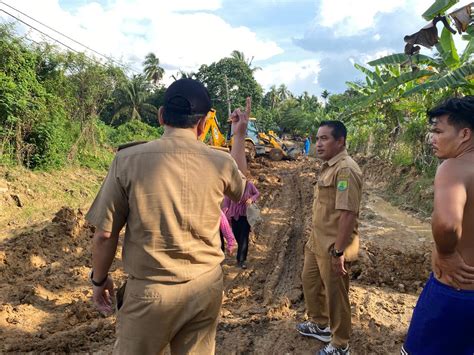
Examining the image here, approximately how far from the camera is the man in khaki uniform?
116 inches

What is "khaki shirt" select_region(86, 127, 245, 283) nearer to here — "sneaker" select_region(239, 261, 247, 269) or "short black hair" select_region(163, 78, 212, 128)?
"short black hair" select_region(163, 78, 212, 128)

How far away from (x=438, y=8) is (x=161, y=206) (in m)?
6.32

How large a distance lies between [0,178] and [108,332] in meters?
6.29

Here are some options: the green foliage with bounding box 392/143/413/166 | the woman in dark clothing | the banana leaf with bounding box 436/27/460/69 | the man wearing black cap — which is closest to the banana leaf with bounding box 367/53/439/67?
the banana leaf with bounding box 436/27/460/69

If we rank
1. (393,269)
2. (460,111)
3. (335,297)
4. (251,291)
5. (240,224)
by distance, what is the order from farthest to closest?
(240,224)
(393,269)
(251,291)
(335,297)
(460,111)

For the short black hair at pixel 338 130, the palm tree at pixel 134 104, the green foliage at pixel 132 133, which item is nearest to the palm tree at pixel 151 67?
the palm tree at pixel 134 104

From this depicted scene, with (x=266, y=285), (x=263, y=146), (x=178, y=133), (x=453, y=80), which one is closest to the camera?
(x=178, y=133)

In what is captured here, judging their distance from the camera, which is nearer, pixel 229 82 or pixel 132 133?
pixel 132 133

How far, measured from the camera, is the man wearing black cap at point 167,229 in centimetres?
177

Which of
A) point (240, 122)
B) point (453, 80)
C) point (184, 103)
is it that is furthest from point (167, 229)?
point (453, 80)

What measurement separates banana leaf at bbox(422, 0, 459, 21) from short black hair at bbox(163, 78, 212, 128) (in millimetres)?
5855

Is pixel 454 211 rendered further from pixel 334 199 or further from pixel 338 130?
pixel 338 130

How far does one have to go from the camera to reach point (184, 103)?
187 centimetres

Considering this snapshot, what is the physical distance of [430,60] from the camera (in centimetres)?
814
